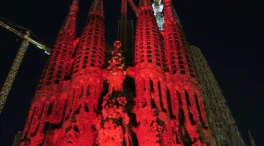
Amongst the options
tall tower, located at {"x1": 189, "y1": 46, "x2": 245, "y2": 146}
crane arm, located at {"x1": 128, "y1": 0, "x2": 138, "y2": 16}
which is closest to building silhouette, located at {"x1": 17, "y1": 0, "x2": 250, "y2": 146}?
tall tower, located at {"x1": 189, "y1": 46, "x2": 245, "y2": 146}

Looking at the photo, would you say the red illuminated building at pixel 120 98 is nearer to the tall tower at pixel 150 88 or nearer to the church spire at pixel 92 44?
the tall tower at pixel 150 88

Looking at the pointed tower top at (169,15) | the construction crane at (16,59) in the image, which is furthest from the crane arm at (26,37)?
the pointed tower top at (169,15)

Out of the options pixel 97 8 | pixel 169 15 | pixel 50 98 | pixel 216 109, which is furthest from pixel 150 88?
pixel 97 8

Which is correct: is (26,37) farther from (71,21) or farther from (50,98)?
(50,98)

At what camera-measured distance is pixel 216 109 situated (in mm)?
38000

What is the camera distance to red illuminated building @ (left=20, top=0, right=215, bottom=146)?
23031mm

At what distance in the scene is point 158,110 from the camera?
79.4ft

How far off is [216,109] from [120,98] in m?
19.1

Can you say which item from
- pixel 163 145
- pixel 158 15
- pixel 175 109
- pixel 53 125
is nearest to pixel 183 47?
pixel 175 109

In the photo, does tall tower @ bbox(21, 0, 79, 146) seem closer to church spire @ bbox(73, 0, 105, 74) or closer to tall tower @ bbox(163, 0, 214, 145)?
church spire @ bbox(73, 0, 105, 74)

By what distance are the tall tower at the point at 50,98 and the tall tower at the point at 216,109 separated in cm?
1491

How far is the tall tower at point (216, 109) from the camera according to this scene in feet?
114

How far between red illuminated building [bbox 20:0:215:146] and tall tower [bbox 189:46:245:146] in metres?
5.67

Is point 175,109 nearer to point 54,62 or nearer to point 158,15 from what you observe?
point 54,62
